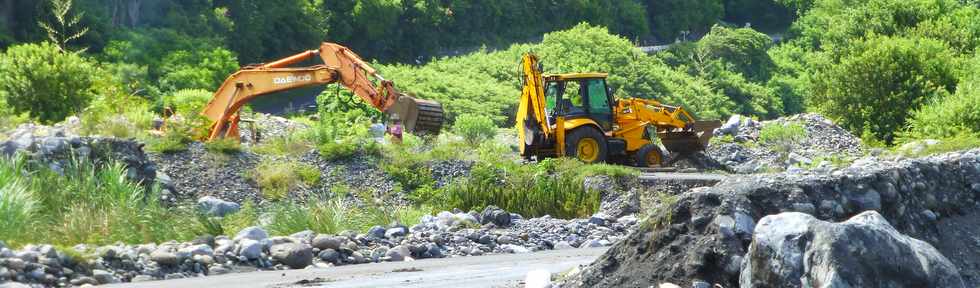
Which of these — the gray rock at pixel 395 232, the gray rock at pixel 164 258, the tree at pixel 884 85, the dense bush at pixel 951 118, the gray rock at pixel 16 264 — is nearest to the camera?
the gray rock at pixel 16 264

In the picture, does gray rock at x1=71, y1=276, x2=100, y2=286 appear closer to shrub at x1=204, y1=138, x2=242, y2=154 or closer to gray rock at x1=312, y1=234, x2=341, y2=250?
gray rock at x1=312, y1=234, x2=341, y2=250

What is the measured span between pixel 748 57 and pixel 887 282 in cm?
6667

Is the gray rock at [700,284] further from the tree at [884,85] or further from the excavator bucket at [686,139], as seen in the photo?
the tree at [884,85]

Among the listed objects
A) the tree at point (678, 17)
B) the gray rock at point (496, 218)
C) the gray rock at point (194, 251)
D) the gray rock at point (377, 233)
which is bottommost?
the gray rock at point (496, 218)

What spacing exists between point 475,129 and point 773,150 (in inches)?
306

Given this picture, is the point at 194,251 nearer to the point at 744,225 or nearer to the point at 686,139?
the point at 744,225

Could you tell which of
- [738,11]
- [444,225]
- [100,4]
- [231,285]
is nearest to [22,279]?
[231,285]

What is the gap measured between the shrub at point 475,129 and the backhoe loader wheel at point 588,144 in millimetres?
7244

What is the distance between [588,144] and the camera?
29203mm

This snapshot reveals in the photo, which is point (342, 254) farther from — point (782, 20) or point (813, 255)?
point (782, 20)

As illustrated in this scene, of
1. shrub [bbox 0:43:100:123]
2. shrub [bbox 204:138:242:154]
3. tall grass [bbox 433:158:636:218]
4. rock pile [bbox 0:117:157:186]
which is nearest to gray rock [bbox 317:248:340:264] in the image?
rock pile [bbox 0:117:157:186]

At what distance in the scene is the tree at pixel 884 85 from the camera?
41594mm

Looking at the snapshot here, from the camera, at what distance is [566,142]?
28.9m

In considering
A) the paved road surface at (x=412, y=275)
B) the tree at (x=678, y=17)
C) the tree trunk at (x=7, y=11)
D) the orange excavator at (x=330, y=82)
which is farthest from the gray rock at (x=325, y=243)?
the tree at (x=678, y=17)
